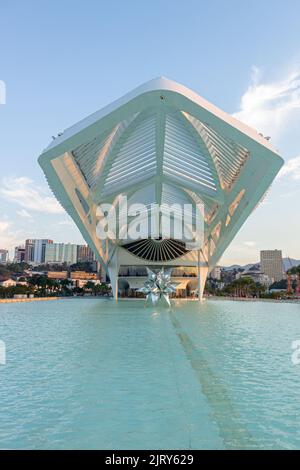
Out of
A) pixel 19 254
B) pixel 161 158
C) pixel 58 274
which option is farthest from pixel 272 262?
pixel 161 158

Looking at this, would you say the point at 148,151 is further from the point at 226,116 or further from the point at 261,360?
the point at 261,360

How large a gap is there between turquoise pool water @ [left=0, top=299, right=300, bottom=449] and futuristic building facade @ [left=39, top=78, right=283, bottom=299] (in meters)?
7.87

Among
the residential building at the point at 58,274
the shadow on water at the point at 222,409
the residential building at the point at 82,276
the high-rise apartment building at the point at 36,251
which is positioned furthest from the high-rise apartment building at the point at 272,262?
the shadow on water at the point at 222,409

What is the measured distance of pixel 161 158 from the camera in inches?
781

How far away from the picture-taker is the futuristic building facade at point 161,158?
44.6 ft

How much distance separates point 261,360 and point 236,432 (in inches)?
136

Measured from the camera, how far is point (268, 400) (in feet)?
15.4

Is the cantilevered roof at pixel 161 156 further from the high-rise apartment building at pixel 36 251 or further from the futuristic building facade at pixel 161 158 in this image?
the high-rise apartment building at pixel 36 251

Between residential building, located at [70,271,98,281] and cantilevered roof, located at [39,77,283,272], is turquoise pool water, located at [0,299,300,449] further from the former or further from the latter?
residential building, located at [70,271,98,281]

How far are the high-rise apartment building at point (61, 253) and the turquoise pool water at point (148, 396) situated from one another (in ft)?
500

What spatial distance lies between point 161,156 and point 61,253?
144452 millimetres

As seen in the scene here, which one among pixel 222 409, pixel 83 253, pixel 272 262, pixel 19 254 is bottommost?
pixel 222 409

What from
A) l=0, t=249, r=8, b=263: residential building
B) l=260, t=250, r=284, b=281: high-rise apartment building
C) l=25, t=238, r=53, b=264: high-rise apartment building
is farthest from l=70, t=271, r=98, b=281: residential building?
l=260, t=250, r=284, b=281: high-rise apartment building

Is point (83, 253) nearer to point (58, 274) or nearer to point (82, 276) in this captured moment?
point (82, 276)
